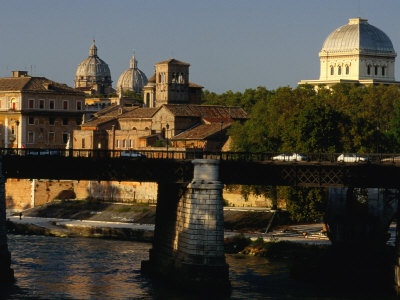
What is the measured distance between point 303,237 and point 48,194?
41.4 m

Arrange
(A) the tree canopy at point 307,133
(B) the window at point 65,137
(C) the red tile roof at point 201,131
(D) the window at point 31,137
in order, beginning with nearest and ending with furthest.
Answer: (A) the tree canopy at point 307,133 < (C) the red tile roof at point 201,131 < (D) the window at point 31,137 < (B) the window at point 65,137

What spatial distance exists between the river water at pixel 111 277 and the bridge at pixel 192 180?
1710mm

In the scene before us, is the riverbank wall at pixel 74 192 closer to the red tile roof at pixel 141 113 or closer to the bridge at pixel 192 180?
the red tile roof at pixel 141 113

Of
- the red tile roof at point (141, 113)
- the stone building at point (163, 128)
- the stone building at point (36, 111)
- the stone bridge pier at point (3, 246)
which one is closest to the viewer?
the stone bridge pier at point (3, 246)

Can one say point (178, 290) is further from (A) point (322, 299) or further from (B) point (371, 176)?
(B) point (371, 176)

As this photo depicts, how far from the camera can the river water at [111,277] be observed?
60.7 metres

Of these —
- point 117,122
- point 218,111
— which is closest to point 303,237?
point 218,111

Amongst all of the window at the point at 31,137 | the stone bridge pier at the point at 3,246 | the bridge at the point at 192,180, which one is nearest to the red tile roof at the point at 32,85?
the window at the point at 31,137

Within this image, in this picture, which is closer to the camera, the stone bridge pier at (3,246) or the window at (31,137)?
the stone bridge pier at (3,246)

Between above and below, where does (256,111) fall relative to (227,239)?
above

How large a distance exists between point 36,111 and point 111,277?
6670 cm

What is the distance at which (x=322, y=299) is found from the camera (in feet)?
197

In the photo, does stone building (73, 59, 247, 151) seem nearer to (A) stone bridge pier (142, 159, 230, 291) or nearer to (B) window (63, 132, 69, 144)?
(B) window (63, 132, 69, 144)

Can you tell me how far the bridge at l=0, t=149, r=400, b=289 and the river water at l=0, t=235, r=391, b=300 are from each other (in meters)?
1.71
